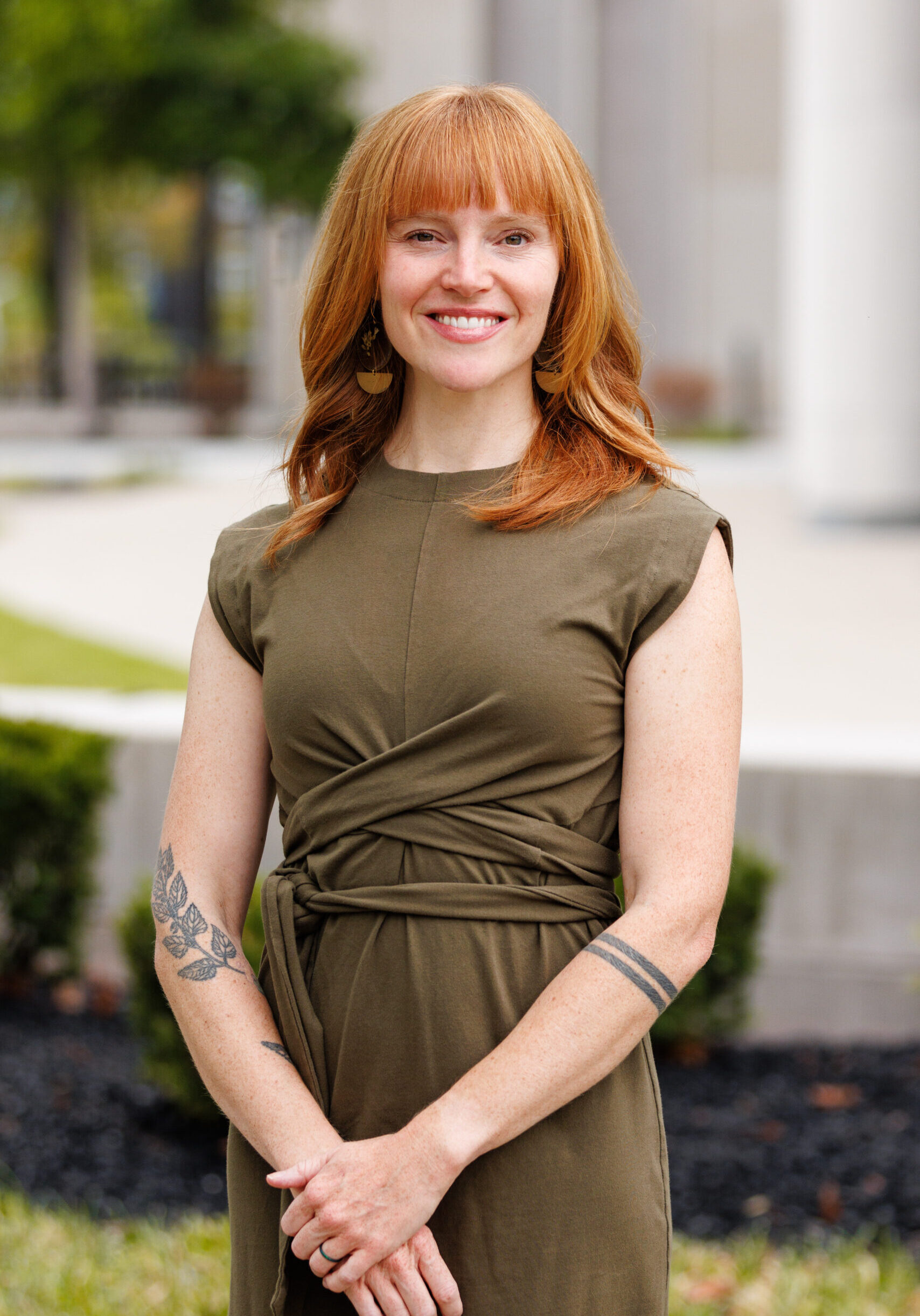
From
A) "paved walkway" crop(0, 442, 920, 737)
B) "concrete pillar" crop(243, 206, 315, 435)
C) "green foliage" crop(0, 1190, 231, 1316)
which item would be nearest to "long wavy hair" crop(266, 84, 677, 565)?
"green foliage" crop(0, 1190, 231, 1316)

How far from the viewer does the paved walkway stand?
8.27 m

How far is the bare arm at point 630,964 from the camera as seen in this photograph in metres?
1.69

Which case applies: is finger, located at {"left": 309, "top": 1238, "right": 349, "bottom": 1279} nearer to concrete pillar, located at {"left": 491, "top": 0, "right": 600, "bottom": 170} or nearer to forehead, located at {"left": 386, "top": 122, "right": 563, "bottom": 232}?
forehead, located at {"left": 386, "top": 122, "right": 563, "bottom": 232}

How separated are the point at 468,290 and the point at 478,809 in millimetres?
627

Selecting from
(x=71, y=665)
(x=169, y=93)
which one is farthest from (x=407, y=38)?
(x=71, y=665)

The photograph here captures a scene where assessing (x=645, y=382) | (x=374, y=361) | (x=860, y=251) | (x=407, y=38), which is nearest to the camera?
(x=374, y=361)

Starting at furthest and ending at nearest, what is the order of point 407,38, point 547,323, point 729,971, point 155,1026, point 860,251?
point 407,38
point 860,251
point 729,971
point 155,1026
point 547,323

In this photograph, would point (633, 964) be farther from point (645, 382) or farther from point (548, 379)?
point (645, 382)

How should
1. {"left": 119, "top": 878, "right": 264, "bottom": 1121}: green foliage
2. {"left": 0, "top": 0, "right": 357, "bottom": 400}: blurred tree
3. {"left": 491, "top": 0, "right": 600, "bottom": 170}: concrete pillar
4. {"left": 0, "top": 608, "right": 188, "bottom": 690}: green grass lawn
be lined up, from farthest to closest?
{"left": 491, "top": 0, "right": 600, "bottom": 170}: concrete pillar < {"left": 0, "top": 0, "right": 357, "bottom": 400}: blurred tree < {"left": 0, "top": 608, "right": 188, "bottom": 690}: green grass lawn < {"left": 119, "top": 878, "right": 264, "bottom": 1121}: green foliage

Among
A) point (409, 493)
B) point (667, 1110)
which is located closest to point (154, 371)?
point (667, 1110)

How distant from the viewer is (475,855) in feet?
5.88

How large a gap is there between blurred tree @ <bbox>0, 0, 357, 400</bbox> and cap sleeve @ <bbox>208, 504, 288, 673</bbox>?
23.6 metres

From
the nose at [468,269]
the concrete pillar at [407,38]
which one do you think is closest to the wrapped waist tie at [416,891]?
the nose at [468,269]

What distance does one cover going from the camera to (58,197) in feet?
89.4
